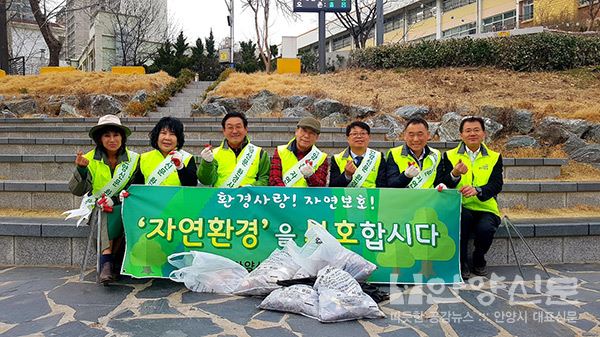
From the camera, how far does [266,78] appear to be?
586 inches

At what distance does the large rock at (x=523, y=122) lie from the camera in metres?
9.02

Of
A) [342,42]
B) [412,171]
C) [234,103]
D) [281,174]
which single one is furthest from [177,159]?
[342,42]

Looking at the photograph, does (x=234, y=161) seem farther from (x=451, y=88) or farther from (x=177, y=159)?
(x=451, y=88)

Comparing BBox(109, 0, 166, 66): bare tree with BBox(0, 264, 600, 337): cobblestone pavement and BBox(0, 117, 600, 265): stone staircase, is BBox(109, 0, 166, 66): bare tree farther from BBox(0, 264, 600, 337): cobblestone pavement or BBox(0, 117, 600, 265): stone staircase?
BBox(0, 264, 600, 337): cobblestone pavement

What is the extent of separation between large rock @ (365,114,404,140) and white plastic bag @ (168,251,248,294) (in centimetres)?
616

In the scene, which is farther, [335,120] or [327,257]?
[335,120]

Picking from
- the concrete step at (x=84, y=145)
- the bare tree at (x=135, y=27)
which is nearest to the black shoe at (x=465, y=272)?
the concrete step at (x=84, y=145)

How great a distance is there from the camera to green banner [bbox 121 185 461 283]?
3848mm

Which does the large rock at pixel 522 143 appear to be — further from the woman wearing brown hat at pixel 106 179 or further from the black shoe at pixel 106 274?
the black shoe at pixel 106 274

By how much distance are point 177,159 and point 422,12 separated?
43.4 metres

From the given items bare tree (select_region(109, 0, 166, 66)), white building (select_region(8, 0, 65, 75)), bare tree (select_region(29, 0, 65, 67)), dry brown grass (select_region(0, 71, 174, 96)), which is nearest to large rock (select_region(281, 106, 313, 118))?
dry brown grass (select_region(0, 71, 174, 96))

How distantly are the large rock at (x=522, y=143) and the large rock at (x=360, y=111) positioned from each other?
3300mm

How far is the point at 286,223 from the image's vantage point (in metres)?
3.91

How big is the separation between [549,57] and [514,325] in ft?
40.5
